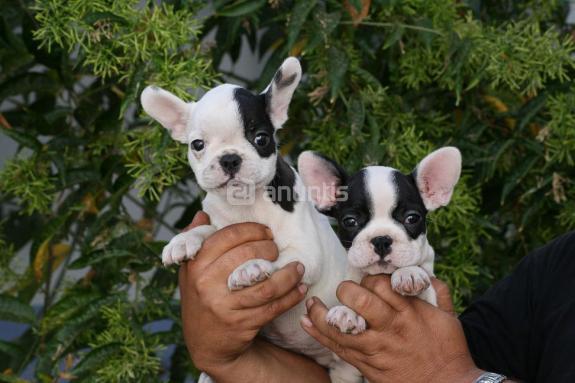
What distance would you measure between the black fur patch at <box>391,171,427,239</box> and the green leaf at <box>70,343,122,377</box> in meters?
0.92

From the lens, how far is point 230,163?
166cm

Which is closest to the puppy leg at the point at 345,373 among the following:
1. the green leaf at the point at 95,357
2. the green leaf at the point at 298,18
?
the green leaf at the point at 95,357

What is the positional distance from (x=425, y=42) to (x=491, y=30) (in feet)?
0.81

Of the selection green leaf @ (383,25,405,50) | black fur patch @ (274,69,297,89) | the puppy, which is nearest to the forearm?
the puppy

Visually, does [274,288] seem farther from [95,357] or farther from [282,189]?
[95,357]

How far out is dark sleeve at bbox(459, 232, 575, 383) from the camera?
1942mm

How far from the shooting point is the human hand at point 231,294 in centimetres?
178

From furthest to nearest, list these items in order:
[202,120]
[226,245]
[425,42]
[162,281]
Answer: [162,281] → [425,42] → [226,245] → [202,120]

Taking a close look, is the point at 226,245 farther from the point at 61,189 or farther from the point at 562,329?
the point at 61,189

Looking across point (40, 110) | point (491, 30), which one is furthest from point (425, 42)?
point (40, 110)

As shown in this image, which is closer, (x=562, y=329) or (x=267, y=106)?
(x=267, y=106)

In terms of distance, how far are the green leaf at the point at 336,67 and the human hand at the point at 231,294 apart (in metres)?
0.57

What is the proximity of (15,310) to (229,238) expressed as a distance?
834mm

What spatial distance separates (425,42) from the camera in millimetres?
2422
